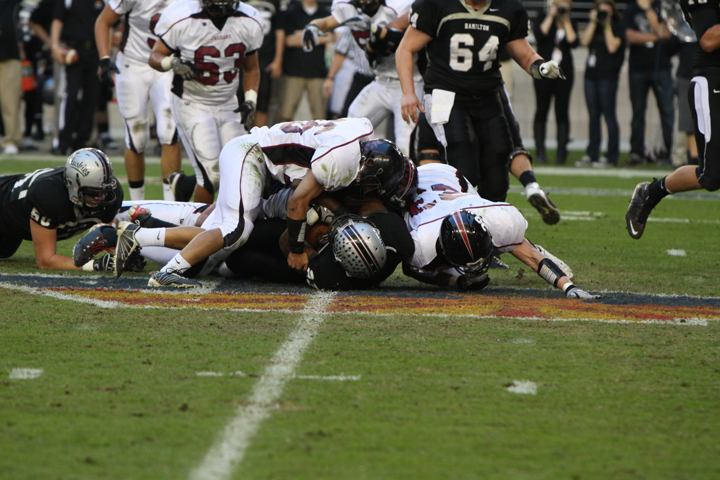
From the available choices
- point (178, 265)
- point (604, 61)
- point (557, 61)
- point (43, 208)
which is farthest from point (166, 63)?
point (604, 61)

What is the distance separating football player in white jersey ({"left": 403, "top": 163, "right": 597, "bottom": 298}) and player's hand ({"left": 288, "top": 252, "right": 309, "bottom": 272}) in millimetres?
577

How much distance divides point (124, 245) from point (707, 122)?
347 cm

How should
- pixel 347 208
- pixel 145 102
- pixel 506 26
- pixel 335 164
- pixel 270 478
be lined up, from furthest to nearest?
pixel 145 102
pixel 506 26
pixel 347 208
pixel 335 164
pixel 270 478

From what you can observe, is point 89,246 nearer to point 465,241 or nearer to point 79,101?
point 465,241

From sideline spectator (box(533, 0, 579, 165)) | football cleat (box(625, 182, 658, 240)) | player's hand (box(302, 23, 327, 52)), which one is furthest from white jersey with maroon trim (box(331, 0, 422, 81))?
sideline spectator (box(533, 0, 579, 165))

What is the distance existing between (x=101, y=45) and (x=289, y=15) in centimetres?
507

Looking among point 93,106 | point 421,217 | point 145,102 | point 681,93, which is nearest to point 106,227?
point 421,217

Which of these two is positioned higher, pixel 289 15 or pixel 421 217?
pixel 289 15

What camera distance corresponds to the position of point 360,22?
783 cm

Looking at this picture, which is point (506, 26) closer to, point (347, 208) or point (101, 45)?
point (347, 208)

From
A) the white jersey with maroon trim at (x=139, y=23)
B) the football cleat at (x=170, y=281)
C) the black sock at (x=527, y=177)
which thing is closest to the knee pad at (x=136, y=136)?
the white jersey with maroon trim at (x=139, y=23)

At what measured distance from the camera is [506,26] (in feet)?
18.5

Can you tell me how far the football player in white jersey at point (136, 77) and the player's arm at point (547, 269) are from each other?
347cm

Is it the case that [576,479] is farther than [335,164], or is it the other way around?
[335,164]
